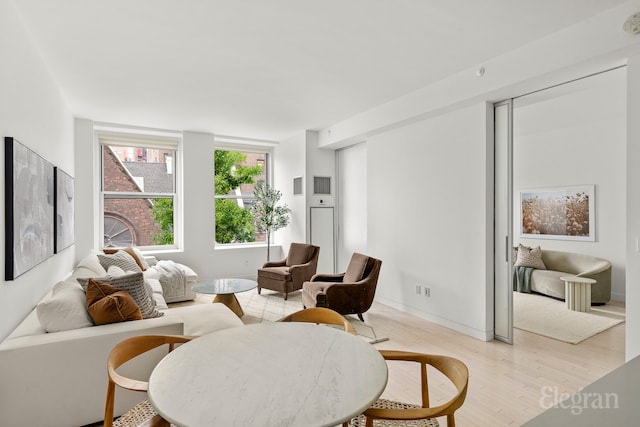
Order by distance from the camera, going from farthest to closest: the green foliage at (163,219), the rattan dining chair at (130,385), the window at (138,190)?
the green foliage at (163,219)
the window at (138,190)
the rattan dining chair at (130,385)

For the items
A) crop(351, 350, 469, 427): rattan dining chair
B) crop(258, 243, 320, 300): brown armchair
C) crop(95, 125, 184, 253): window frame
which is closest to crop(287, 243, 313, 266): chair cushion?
crop(258, 243, 320, 300): brown armchair

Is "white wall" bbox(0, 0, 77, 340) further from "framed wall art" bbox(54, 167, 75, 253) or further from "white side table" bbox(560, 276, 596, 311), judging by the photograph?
"white side table" bbox(560, 276, 596, 311)

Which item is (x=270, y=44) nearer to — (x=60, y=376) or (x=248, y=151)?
(x=60, y=376)

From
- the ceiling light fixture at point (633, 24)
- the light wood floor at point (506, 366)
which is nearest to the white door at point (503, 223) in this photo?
the light wood floor at point (506, 366)

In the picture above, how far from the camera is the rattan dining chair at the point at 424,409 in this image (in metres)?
1.17

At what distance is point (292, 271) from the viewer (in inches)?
202

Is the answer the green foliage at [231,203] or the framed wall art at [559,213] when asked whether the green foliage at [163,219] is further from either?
the framed wall art at [559,213]

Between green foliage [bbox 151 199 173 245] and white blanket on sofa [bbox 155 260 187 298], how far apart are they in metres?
1.04

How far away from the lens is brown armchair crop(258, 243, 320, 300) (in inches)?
201

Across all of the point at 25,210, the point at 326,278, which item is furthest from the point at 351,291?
the point at 25,210

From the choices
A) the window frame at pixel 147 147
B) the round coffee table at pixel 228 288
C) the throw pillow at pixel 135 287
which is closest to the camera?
the throw pillow at pixel 135 287

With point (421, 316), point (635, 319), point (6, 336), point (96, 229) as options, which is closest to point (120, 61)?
point (6, 336)

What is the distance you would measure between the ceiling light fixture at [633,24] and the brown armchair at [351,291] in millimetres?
2835

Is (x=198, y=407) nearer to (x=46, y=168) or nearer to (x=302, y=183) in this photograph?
(x=46, y=168)
